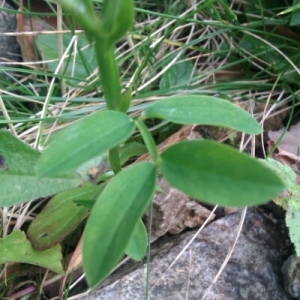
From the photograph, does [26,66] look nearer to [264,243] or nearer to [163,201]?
[163,201]

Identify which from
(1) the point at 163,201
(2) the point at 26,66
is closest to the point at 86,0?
(1) the point at 163,201

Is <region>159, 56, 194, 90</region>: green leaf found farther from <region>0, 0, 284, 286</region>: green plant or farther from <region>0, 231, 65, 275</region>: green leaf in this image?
<region>0, 0, 284, 286</region>: green plant

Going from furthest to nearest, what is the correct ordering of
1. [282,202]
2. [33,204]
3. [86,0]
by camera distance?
[33,204] < [282,202] < [86,0]

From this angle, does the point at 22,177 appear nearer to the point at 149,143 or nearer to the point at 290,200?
the point at 149,143

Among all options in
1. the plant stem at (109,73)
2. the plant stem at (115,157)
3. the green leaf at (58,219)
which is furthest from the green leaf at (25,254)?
the plant stem at (109,73)

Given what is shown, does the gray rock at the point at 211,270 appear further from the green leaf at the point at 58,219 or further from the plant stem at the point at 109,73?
the plant stem at the point at 109,73
